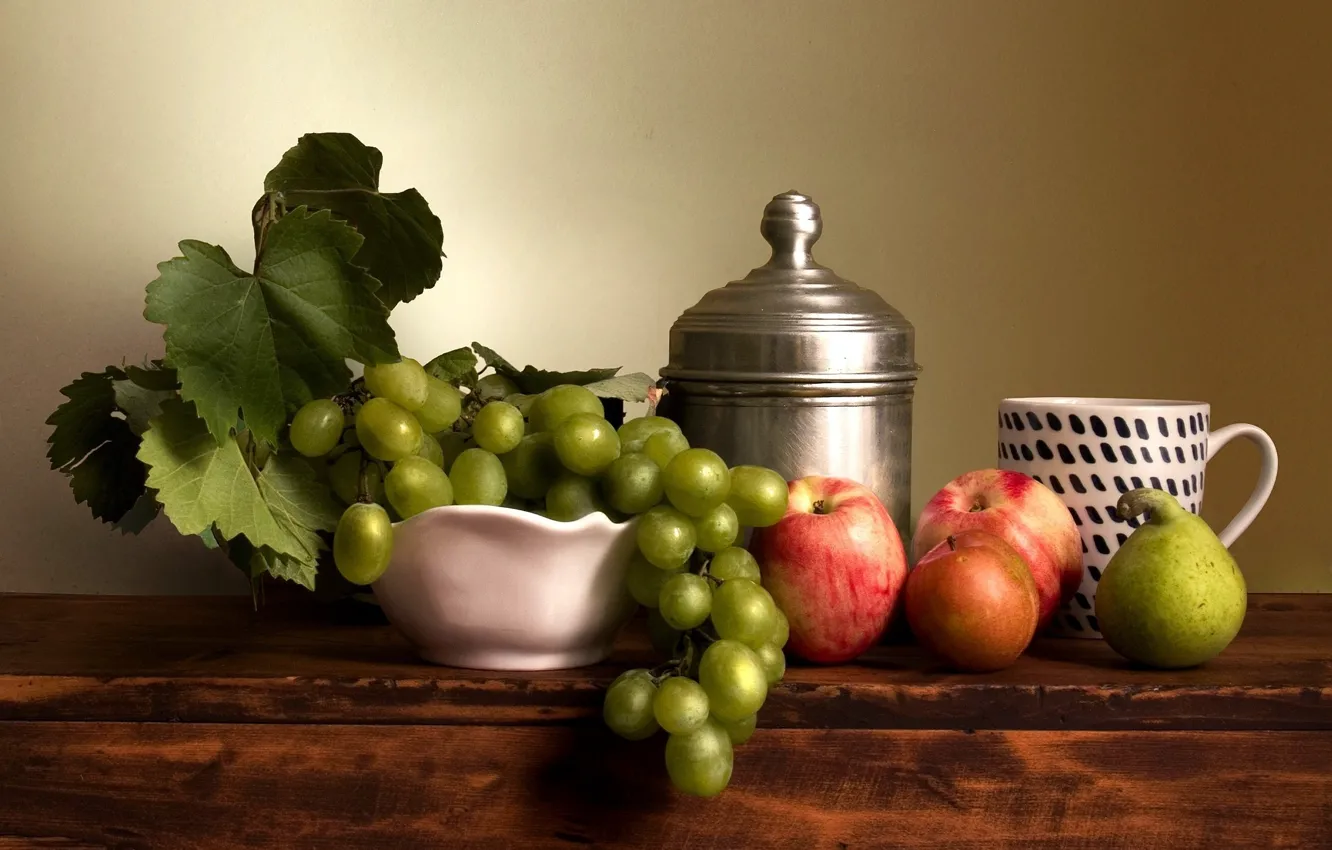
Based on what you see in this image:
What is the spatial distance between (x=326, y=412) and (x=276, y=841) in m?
0.25

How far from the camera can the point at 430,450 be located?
0.79 metres

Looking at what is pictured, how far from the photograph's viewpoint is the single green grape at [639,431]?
31.7 inches

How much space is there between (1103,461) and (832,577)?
0.25 metres

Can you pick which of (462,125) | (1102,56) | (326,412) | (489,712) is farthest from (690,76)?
(489,712)

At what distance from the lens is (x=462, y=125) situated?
1145mm

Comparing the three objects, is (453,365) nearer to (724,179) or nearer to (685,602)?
(685,602)

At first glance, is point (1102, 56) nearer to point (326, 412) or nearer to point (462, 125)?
point (462, 125)

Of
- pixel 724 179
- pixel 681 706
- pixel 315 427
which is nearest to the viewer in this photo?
pixel 681 706

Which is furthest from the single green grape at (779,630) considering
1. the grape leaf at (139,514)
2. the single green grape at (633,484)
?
the grape leaf at (139,514)

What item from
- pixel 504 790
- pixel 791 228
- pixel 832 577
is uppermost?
pixel 791 228

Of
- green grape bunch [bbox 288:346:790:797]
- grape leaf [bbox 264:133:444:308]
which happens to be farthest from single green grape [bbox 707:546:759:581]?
grape leaf [bbox 264:133:444:308]

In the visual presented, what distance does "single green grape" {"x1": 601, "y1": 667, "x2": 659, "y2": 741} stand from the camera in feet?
2.24

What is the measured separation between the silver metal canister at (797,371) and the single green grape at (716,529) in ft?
0.60

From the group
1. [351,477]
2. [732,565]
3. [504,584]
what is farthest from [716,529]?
[351,477]
